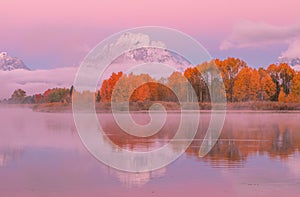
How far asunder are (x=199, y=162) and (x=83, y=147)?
26.8 ft

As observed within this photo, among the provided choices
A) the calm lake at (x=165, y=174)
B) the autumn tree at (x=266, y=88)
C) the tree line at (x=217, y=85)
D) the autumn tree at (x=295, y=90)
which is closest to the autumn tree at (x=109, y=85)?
the tree line at (x=217, y=85)

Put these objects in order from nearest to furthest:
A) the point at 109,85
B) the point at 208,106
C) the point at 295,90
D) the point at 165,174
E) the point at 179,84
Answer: the point at 165,174
the point at 208,106
the point at 179,84
the point at 295,90
the point at 109,85

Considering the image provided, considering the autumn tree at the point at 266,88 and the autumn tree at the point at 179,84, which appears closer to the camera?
the autumn tree at the point at 266,88

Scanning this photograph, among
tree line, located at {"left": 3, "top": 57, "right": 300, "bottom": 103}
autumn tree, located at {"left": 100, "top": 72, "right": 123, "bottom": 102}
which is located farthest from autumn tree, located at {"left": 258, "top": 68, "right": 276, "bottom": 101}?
autumn tree, located at {"left": 100, "top": 72, "right": 123, "bottom": 102}

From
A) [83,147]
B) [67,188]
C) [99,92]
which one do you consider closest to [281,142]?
[83,147]

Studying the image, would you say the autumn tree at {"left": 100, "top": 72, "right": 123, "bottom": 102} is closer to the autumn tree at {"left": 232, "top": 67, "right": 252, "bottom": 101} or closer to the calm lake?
the autumn tree at {"left": 232, "top": 67, "right": 252, "bottom": 101}

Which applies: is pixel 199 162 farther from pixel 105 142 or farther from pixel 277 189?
pixel 105 142

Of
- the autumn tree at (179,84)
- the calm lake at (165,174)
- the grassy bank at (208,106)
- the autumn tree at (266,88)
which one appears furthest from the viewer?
the autumn tree at (179,84)

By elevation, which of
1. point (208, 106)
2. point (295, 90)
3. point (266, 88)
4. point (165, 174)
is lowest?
point (165, 174)

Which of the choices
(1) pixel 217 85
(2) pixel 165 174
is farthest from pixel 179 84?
(2) pixel 165 174

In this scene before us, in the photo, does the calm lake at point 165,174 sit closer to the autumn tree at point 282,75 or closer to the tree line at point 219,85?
the tree line at point 219,85

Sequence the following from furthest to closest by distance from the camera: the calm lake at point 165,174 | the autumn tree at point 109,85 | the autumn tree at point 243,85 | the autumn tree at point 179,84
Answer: the autumn tree at point 109,85, the autumn tree at point 179,84, the autumn tree at point 243,85, the calm lake at point 165,174

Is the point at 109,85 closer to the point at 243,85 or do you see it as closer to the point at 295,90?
the point at 243,85

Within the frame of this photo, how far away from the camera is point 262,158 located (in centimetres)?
1933
